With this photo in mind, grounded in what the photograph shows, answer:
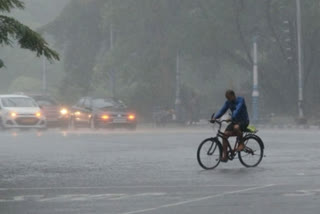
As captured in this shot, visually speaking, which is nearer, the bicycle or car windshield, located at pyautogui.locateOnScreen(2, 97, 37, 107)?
the bicycle

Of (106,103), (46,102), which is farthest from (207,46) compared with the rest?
(46,102)

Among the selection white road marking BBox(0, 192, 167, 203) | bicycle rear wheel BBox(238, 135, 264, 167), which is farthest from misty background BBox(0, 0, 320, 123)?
white road marking BBox(0, 192, 167, 203)

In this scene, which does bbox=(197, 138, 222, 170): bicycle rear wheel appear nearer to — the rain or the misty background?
the rain

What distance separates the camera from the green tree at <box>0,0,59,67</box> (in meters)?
18.7

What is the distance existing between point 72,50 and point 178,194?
5411 cm

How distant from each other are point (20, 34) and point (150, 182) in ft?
13.9

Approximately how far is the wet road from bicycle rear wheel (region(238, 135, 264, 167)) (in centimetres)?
23

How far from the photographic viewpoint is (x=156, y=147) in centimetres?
2883

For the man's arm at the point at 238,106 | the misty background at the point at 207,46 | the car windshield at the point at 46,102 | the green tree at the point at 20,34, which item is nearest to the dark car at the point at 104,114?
the car windshield at the point at 46,102

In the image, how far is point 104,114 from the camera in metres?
46.4

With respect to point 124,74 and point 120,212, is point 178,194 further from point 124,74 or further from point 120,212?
point 124,74

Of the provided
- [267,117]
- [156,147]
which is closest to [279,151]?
[156,147]

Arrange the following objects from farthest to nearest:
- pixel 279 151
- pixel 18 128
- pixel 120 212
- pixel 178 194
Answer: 1. pixel 18 128
2. pixel 279 151
3. pixel 178 194
4. pixel 120 212

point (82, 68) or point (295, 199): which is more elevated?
point (82, 68)
